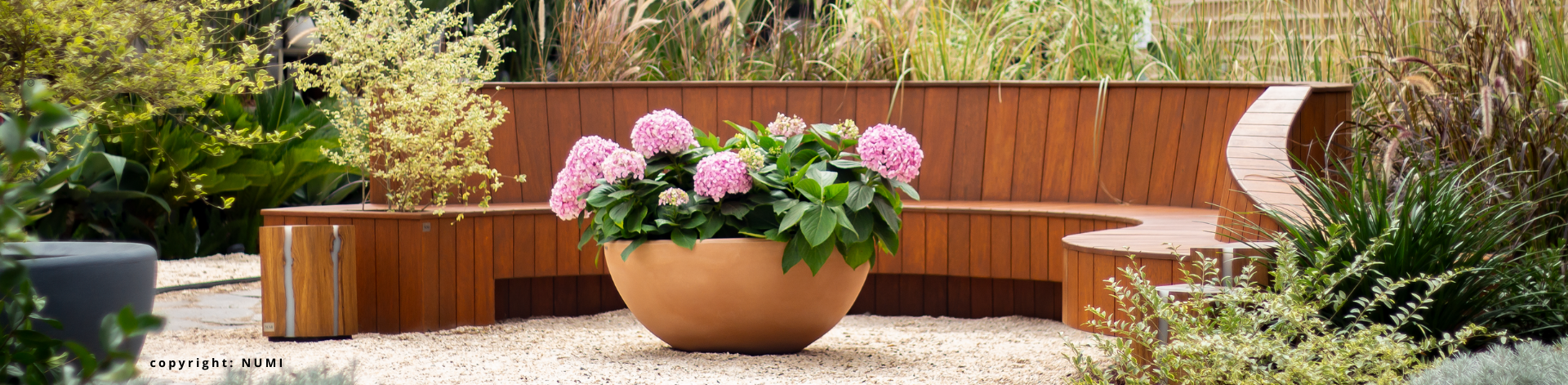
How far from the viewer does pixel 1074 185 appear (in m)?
4.89

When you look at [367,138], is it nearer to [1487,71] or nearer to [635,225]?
[635,225]

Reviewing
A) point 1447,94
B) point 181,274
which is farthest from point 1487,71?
point 181,274

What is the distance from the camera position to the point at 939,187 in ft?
16.6

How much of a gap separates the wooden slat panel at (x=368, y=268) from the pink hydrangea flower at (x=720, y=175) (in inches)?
56.8

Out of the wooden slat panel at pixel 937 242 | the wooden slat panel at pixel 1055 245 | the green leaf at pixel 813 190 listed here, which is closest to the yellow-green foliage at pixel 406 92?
the green leaf at pixel 813 190

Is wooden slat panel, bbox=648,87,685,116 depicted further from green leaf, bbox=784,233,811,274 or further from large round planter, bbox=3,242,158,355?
large round planter, bbox=3,242,158,355

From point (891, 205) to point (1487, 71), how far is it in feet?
5.99

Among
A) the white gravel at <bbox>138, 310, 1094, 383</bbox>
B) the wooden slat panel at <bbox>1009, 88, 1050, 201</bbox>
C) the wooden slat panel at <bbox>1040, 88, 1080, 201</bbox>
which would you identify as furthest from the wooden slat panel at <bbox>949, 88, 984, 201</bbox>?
the white gravel at <bbox>138, 310, 1094, 383</bbox>

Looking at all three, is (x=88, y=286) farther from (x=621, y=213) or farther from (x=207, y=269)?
(x=207, y=269)

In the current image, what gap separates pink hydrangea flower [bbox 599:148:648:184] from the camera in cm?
333

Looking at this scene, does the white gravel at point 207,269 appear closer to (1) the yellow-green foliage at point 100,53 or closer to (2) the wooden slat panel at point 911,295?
(1) the yellow-green foliage at point 100,53

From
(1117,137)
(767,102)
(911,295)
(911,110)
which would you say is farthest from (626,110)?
(1117,137)

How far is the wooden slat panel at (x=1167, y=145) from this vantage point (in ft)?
15.4

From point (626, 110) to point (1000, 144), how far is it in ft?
5.02
